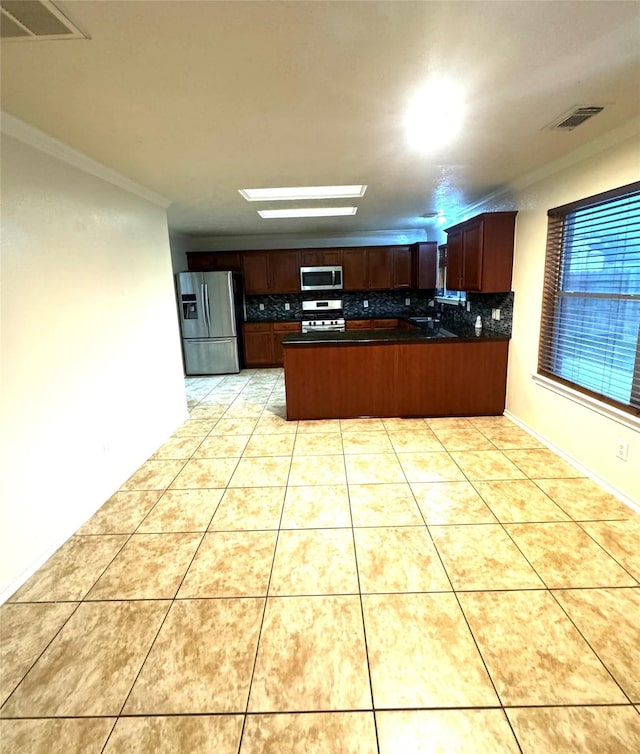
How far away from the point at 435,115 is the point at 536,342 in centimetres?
219

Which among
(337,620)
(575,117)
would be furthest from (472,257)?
(337,620)

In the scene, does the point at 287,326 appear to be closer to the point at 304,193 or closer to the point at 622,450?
the point at 304,193

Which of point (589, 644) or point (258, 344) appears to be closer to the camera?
point (589, 644)

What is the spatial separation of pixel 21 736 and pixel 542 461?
129 inches

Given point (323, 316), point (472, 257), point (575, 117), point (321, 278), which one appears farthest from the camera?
point (323, 316)

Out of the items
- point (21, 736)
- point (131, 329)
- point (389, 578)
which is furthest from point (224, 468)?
point (21, 736)

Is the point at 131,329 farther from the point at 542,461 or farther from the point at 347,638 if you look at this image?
the point at 542,461

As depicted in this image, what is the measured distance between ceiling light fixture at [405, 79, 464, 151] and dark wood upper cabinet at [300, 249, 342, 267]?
162 inches

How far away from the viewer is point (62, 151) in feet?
7.50

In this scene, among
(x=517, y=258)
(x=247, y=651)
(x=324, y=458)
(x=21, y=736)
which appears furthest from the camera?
(x=517, y=258)

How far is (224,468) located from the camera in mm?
3088

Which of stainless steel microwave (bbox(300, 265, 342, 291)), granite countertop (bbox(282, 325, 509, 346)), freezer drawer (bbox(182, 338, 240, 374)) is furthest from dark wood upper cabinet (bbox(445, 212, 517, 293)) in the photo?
freezer drawer (bbox(182, 338, 240, 374))

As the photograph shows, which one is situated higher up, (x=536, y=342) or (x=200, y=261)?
(x=200, y=261)

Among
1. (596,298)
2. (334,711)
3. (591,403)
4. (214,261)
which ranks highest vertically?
(214,261)
